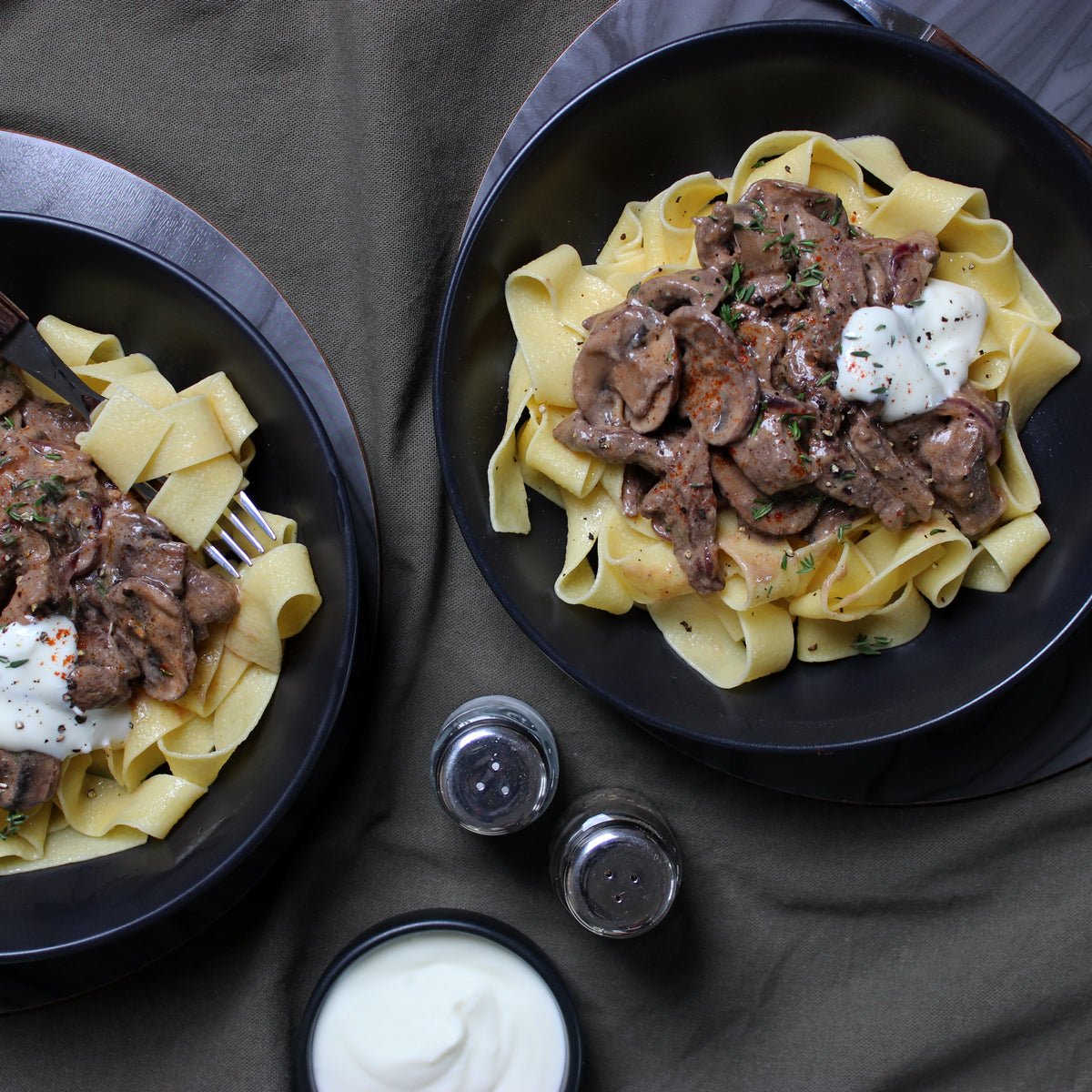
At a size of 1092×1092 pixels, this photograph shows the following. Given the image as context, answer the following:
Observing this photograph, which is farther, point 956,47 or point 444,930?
point 444,930

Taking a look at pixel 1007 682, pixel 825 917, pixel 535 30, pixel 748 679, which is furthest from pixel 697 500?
pixel 535 30

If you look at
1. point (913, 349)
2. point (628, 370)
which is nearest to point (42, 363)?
point (628, 370)

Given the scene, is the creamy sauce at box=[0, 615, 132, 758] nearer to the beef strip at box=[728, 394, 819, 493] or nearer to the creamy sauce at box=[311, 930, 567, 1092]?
the creamy sauce at box=[311, 930, 567, 1092]

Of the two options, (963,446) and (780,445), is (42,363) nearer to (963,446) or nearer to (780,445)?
(780,445)

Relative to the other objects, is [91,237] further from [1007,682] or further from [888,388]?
[1007,682]

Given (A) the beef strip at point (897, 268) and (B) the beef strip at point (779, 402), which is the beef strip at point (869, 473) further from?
(A) the beef strip at point (897, 268)

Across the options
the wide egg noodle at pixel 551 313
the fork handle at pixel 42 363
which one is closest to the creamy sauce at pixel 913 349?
the wide egg noodle at pixel 551 313
